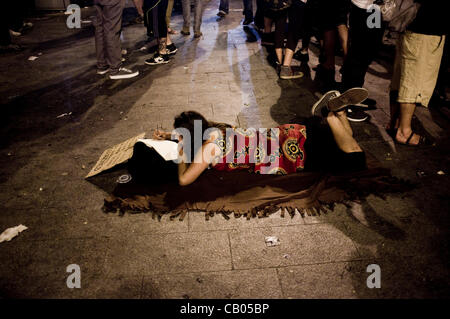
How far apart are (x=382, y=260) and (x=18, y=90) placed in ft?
19.4

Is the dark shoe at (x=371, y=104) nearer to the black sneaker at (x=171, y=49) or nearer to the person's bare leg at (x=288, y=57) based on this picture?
the person's bare leg at (x=288, y=57)

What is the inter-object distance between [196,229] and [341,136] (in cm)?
155

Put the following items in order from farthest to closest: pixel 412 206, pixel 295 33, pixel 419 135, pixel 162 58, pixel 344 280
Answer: pixel 162 58
pixel 295 33
pixel 419 135
pixel 412 206
pixel 344 280

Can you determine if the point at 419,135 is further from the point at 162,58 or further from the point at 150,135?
the point at 162,58

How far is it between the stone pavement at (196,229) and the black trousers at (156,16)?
6.36 ft

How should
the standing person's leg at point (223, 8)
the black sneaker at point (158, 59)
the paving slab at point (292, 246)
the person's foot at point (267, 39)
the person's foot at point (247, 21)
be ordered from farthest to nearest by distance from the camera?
the standing person's leg at point (223, 8)
the person's foot at point (247, 21)
the person's foot at point (267, 39)
the black sneaker at point (158, 59)
the paving slab at point (292, 246)

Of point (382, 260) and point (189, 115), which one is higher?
point (189, 115)

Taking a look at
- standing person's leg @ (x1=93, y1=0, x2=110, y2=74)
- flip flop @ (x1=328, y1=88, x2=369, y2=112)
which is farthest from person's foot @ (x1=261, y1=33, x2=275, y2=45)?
flip flop @ (x1=328, y1=88, x2=369, y2=112)

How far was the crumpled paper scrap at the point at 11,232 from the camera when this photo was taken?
2.67m

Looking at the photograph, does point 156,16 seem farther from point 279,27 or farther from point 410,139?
point 410,139

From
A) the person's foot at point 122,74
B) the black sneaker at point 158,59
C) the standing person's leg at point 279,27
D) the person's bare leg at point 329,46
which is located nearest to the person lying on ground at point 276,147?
the person's bare leg at point 329,46

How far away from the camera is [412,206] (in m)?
2.83

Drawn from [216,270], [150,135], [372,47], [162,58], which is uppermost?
[372,47]

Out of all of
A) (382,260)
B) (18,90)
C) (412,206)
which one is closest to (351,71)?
(412,206)
